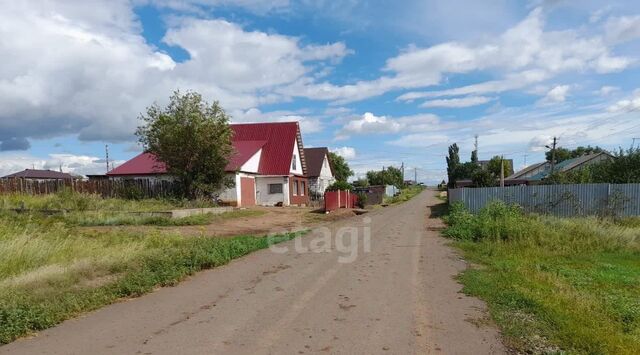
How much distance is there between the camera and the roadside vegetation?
22.6 feet

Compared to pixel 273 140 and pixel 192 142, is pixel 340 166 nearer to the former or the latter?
pixel 273 140

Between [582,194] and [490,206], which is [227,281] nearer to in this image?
[490,206]

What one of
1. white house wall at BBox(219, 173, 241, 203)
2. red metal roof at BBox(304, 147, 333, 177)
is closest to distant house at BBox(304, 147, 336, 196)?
red metal roof at BBox(304, 147, 333, 177)

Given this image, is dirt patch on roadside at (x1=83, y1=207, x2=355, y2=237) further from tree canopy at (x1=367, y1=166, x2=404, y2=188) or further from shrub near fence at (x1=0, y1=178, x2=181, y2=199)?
tree canopy at (x1=367, y1=166, x2=404, y2=188)

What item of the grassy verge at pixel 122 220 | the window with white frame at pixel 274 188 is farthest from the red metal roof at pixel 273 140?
the grassy verge at pixel 122 220

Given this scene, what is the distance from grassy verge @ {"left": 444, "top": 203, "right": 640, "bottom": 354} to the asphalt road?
500 mm

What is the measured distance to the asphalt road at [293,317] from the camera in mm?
5688

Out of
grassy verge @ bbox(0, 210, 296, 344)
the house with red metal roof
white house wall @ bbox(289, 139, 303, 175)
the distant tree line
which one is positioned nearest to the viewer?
grassy verge @ bbox(0, 210, 296, 344)

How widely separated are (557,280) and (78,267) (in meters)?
8.81

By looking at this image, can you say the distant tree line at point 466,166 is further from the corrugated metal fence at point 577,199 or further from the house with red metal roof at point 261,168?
the corrugated metal fence at point 577,199

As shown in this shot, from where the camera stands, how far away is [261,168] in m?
39.1

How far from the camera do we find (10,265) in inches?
364

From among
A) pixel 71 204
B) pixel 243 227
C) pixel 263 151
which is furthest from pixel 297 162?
pixel 71 204

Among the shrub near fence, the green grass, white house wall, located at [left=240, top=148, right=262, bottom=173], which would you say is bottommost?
the green grass
